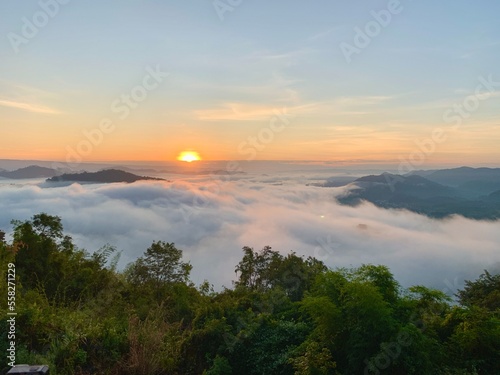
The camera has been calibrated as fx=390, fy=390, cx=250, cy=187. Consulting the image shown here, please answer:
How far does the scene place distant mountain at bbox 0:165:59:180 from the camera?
75.8 meters

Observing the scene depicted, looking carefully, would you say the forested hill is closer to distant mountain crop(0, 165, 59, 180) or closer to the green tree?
the green tree

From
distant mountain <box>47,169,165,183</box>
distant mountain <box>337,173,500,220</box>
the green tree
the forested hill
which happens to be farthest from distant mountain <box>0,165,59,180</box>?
distant mountain <box>337,173,500,220</box>

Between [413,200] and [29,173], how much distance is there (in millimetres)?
131737

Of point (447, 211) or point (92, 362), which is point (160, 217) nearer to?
point (447, 211)

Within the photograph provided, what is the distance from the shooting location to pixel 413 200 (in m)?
153

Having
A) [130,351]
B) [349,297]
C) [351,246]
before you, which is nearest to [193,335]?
[130,351]

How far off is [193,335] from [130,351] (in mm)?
1223

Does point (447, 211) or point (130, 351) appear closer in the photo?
point (130, 351)

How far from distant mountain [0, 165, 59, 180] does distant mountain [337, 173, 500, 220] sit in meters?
106

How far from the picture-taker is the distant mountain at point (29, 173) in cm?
7575

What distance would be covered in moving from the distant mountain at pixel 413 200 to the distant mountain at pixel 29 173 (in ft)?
349

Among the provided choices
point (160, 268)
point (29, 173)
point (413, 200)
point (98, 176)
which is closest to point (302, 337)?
point (160, 268)

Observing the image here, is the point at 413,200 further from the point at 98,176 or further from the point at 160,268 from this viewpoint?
the point at 160,268

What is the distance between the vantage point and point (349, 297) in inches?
213
